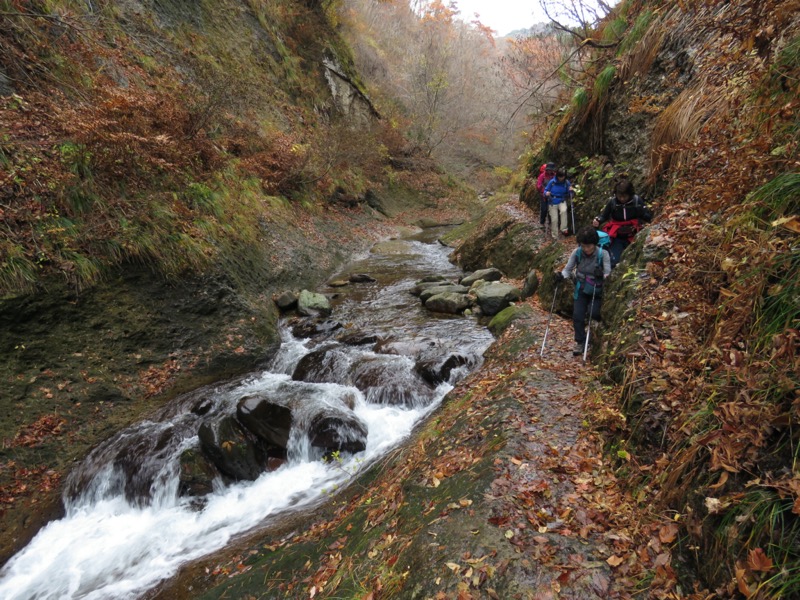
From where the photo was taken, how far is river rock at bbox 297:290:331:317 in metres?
10.8

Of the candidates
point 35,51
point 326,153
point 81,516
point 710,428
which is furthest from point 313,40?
point 710,428

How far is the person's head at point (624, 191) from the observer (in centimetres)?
630

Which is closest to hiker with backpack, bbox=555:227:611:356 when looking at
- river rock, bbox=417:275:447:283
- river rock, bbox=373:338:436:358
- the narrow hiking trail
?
the narrow hiking trail

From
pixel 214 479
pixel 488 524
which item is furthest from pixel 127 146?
pixel 488 524

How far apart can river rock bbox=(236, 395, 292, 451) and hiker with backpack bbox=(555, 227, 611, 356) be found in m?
4.85

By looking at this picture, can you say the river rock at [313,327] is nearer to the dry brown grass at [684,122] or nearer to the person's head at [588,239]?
the person's head at [588,239]

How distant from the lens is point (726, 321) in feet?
9.60

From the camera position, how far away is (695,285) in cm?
376

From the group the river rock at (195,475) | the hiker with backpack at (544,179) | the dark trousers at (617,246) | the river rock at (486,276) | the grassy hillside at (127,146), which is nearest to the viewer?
the river rock at (195,475)

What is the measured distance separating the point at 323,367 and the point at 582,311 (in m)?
5.16

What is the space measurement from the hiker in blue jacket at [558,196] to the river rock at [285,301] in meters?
7.75

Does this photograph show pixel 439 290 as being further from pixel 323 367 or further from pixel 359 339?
pixel 323 367

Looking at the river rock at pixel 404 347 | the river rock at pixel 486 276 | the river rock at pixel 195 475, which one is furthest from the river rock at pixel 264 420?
the river rock at pixel 486 276

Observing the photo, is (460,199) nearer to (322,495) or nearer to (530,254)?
(530,254)
